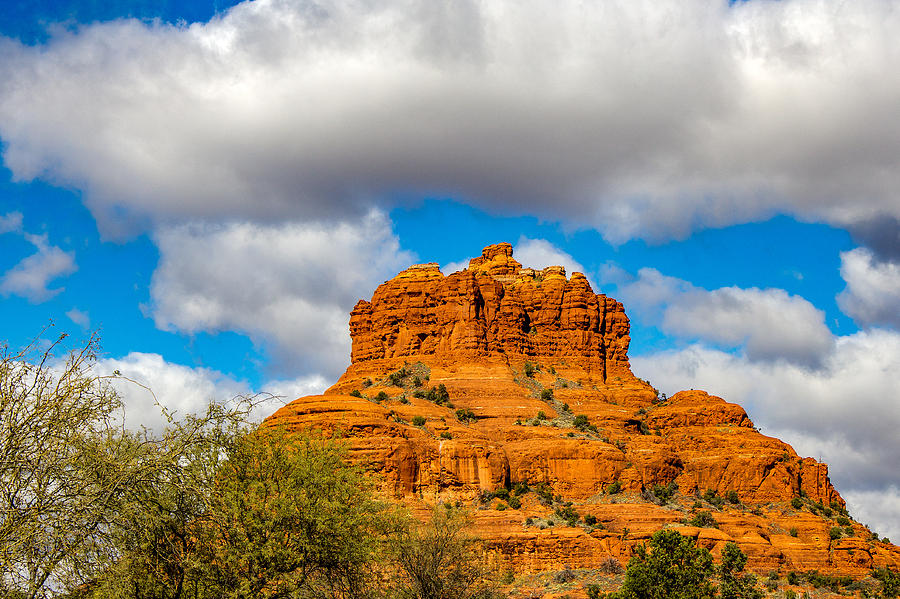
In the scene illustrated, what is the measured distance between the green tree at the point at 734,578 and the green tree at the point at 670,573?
56.8 inches

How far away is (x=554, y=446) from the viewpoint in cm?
8881

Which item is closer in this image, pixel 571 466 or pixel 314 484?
pixel 314 484

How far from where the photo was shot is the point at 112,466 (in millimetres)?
17578

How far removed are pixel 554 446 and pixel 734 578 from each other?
26.4m

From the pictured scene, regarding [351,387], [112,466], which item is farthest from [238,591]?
[351,387]

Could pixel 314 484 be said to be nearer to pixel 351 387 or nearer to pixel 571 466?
pixel 571 466

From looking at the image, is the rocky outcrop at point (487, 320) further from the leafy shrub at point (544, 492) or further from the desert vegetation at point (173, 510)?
the desert vegetation at point (173, 510)

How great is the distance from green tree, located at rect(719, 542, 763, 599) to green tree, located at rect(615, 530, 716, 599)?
1443 millimetres

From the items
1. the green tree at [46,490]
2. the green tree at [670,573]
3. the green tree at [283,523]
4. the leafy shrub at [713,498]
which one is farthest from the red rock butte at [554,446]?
the green tree at [46,490]

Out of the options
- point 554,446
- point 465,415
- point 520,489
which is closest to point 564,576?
point 520,489

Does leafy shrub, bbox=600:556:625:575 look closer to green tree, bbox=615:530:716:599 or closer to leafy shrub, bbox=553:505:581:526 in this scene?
leafy shrub, bbox=553:505:581:526

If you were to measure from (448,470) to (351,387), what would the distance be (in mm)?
37072

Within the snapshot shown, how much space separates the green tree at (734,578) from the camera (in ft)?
200

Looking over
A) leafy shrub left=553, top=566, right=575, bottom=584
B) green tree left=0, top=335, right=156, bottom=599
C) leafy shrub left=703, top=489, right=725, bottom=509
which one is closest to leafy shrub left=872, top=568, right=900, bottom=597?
leafy shrub left=703, top=489, right=725, bottom=509
